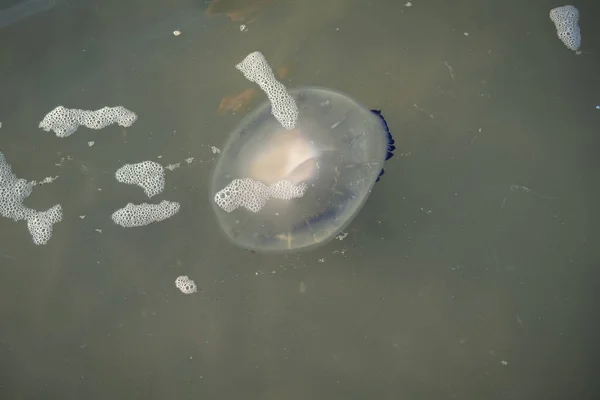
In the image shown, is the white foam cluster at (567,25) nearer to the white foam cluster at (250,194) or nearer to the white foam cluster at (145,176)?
the white foam cluster at (250,194)

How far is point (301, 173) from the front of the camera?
140cm

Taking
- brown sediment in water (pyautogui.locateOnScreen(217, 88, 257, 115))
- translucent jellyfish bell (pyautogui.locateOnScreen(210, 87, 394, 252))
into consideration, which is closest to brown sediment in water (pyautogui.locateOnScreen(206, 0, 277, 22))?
brown sediment in water (pyautogui.locateOnScreen(217, 88, 257, 115))

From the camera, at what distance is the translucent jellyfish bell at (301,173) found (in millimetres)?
1402

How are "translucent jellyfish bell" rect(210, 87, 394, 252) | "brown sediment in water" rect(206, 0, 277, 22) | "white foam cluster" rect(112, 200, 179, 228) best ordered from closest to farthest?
"translucent jellyfish bell" rect(210, 87, 394, 252) → "white foam cluster" rect(112, 200, 179, 228) → "brown sediment in water" rect(206, 0, 277, 22)

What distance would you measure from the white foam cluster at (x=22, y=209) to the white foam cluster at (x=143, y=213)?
0.64ft

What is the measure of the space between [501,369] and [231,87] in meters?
1.17

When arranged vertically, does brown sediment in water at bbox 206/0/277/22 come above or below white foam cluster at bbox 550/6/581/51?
above

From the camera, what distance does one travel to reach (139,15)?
5.78 ft

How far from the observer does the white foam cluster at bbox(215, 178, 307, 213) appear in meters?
1.44

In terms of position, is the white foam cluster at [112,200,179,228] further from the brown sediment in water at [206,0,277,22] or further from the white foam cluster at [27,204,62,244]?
the brown sediment in water at [206,0,277,22]

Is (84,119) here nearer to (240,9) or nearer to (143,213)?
(143,213)

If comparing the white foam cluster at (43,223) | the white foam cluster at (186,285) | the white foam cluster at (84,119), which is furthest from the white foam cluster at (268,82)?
the white foam cluster at (43,223)

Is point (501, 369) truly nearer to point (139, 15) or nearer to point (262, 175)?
point (262, 175)

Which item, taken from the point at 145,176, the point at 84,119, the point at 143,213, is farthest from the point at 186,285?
the point at 84,119
